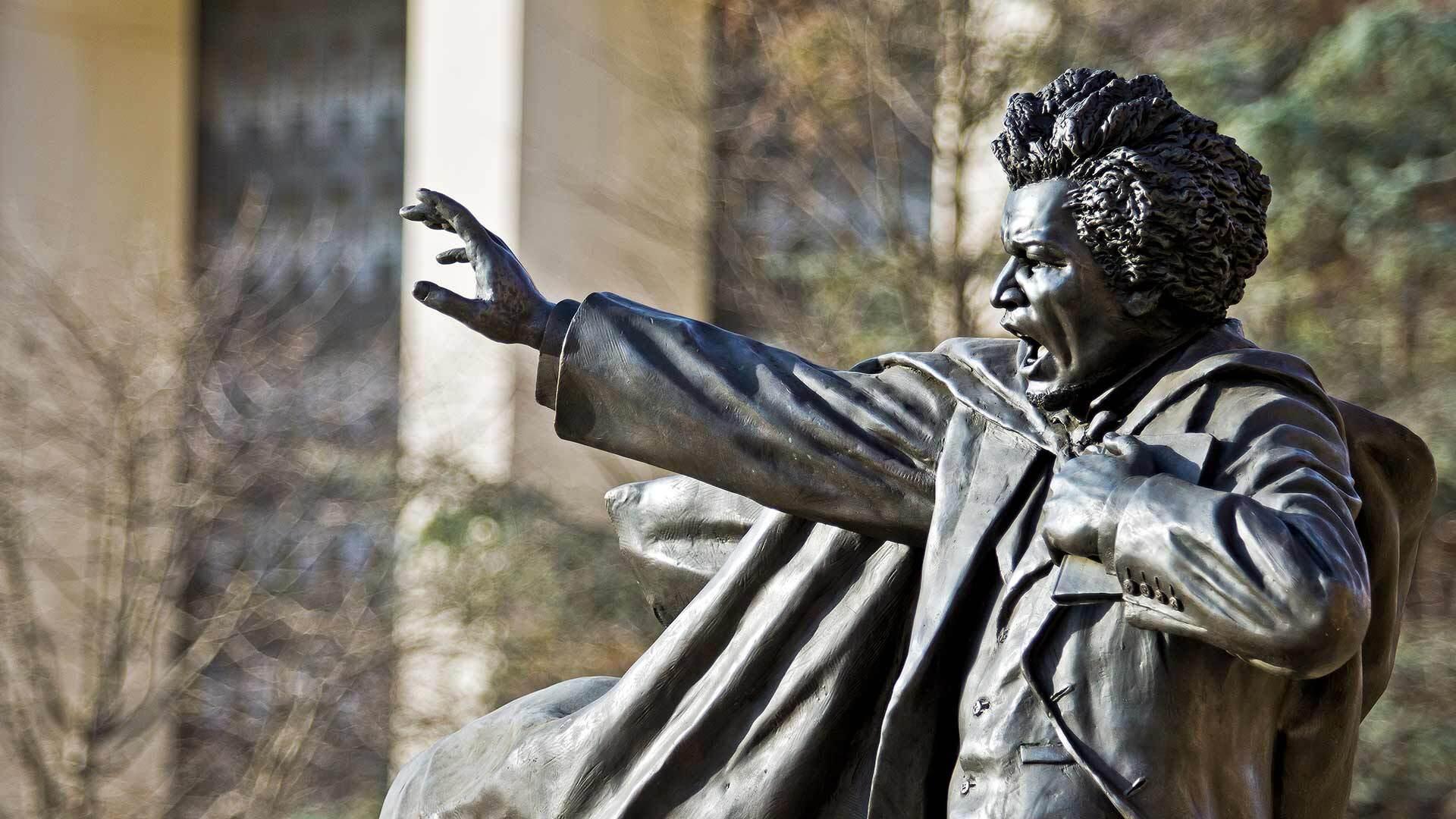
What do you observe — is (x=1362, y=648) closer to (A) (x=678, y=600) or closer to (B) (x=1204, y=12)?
(A) (x=678, y=600)

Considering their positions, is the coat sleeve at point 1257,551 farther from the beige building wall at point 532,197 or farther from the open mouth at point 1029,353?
the beige building wall at point 532,197

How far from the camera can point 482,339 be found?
15.0m

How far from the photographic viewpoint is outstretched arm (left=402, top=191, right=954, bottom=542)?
3408 mm

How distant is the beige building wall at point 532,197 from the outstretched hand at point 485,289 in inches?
432

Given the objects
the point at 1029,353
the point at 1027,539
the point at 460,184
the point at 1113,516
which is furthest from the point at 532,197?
the point at 1113,516

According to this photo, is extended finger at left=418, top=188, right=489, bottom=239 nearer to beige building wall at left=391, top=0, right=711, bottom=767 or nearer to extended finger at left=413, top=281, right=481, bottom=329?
extended finger at left=413, top=281, right=481, bottom=329

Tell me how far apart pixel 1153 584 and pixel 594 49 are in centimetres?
1345

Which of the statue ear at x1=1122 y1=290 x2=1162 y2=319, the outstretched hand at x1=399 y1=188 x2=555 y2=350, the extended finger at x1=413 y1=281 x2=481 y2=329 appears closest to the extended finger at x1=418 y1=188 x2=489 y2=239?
the outstretched hand at x1=399 y1=188 x2=555 y2=350

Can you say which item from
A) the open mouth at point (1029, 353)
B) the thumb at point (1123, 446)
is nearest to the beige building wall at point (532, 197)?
the open mouth at point (1029, 353)

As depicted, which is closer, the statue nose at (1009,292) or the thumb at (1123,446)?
the thumb at (1123,446)

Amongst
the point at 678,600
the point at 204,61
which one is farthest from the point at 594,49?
the point at 678,600

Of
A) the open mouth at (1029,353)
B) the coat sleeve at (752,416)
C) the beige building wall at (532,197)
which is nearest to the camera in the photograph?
the open mouth at (1029,353)

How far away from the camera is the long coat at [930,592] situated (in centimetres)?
284

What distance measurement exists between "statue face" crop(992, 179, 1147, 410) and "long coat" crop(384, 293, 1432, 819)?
2.9 inches
